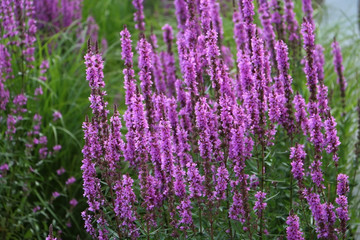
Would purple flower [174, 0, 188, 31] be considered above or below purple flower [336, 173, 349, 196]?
above

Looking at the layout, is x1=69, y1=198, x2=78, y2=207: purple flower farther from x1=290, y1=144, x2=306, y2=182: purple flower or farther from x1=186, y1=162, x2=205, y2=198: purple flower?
x1=290, y1=144, x2=306, y2=182: purple flower

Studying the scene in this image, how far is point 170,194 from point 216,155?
39cm

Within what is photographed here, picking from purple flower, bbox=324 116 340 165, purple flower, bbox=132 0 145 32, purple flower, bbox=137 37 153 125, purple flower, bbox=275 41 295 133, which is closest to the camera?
purple flower, bbox=324 116 340 165

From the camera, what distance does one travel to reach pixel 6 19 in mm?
5430

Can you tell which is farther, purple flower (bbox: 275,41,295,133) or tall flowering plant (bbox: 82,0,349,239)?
purple flower (bbox: 275,41,295,133)

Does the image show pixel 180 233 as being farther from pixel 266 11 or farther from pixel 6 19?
pixel 6 19

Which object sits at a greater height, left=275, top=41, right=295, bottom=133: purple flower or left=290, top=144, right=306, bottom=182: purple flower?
Answer: left=275, top=41, right=295, bottom=133: purple flower

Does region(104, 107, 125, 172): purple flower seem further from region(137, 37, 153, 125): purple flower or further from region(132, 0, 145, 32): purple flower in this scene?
region(132, 0, 145, 32): purple flower

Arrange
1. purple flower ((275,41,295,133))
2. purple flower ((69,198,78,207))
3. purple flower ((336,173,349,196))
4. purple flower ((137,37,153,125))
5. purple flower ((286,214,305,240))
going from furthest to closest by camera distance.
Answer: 1. purple flower ((69,198,78,207))
2. purple flower ((275,41,295,133))
3. purple flower ((137,37,153,125))
4. purple flower ((336,173,349,196))
5. purple flower ((286,214,305,240))

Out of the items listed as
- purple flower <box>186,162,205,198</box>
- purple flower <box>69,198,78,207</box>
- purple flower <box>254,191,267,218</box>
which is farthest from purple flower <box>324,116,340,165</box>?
purple flower <box>69,198,78,207</box>

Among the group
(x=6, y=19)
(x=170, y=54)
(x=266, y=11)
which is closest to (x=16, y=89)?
(x=6, y=19)

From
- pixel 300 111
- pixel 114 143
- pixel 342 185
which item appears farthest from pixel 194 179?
pixel 300 111

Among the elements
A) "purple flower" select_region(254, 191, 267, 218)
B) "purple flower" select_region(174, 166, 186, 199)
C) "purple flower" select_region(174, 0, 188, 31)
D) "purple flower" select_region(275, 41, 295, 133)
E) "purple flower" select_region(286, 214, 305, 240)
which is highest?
"purple flower" select_region(174, 0, 188, 31)

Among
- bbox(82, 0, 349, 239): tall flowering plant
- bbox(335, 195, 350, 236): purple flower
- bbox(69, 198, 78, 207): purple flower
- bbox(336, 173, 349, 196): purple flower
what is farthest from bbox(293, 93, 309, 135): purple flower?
bbox(69, 198, 78, 207): purple flower
